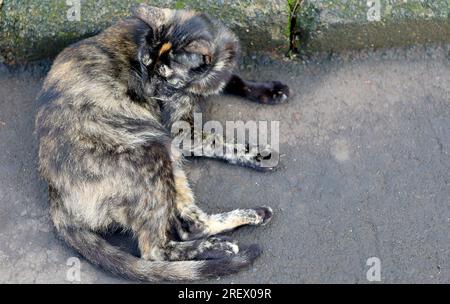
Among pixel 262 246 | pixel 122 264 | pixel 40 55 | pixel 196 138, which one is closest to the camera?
pixel 122 264

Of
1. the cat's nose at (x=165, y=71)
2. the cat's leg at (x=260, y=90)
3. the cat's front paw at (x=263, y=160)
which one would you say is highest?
the cat's nose at (x=165, y=71)

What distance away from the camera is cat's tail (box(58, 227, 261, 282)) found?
3674 mm

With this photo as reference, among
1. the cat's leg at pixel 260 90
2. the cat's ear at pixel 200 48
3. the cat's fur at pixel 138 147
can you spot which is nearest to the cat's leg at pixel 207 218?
the cat's fur at pixel 138 147

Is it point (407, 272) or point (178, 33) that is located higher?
point (178, 33)

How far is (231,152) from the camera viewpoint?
167 inches

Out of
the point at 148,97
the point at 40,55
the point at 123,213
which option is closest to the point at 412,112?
the point at 148,97

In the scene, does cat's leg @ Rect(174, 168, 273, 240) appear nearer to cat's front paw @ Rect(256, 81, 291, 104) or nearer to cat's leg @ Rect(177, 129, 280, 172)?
cat's leg @ Rect(177, 129, 280, 172)

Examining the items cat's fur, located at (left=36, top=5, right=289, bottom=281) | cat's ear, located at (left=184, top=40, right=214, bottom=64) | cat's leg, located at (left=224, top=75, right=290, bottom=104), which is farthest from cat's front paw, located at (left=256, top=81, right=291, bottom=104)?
cat's ear, located at (left=184, top=40, right=214, bottom=64)

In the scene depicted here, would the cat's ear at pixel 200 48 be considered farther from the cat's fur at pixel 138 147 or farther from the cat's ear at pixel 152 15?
the cat's ear at pixel 152 15

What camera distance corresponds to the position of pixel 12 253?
396 centimetres

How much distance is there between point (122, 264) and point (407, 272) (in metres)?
1.72

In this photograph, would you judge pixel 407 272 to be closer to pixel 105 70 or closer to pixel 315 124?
pixel 315 124

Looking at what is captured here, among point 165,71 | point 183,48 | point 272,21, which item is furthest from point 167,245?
point 272,21

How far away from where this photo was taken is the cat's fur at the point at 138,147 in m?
3.70
